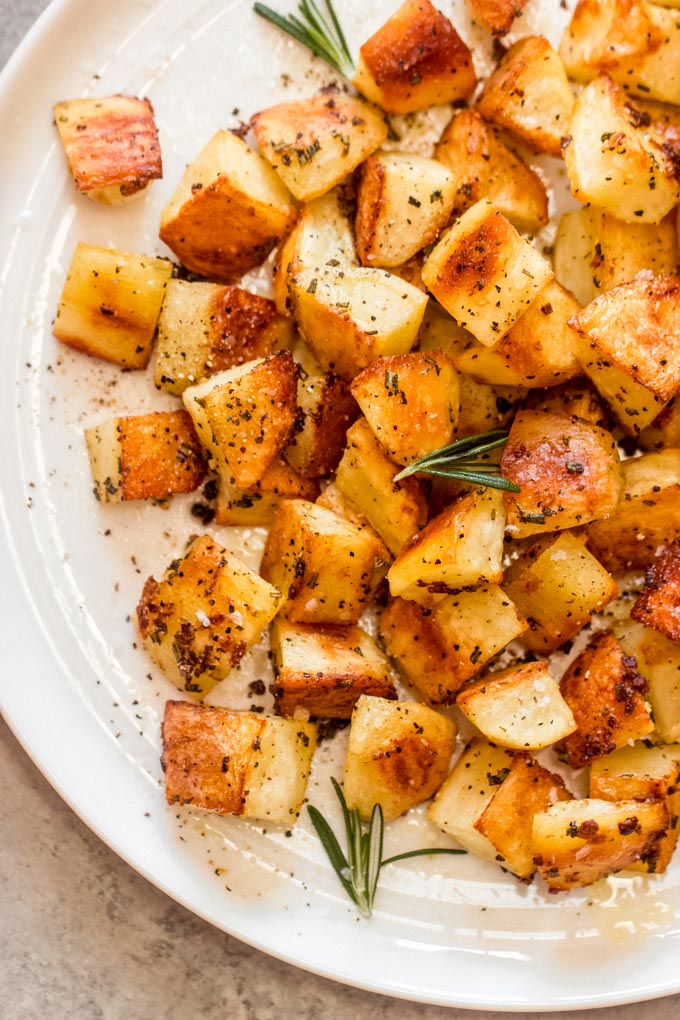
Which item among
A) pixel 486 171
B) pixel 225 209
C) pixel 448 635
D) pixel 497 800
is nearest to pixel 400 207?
pixel 486 171

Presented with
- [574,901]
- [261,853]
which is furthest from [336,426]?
[574,901]

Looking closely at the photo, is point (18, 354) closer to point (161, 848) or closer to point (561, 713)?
point (161, 848)

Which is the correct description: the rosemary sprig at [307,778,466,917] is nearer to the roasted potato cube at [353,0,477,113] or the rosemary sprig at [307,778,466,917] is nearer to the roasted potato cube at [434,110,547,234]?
the roasted potato cube at [434,110,547,234]

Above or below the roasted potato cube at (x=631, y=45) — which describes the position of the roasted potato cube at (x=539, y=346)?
below

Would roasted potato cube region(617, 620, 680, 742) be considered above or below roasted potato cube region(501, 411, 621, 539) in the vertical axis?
below

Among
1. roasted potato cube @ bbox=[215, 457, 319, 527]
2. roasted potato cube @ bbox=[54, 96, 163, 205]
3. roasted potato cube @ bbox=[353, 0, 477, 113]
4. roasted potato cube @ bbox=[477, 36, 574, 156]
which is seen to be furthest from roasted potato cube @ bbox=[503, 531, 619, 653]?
roasted potato cube @ bbox=[54, 96, 163, 205]

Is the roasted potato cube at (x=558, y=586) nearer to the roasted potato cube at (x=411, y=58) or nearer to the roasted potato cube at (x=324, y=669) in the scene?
the roasted potato cube at (x=324, y=669)

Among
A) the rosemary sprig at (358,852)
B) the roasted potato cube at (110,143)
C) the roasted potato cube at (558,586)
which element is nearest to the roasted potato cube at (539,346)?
the roasted potato cube at (558,586)
